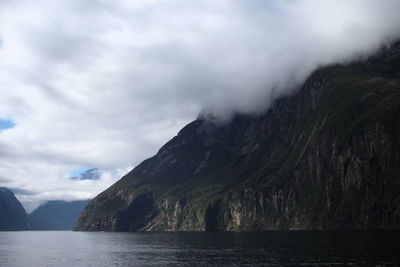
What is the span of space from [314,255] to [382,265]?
26.7 m

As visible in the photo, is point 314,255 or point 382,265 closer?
point 382,265

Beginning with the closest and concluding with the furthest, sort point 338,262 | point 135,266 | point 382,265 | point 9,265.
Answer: point 382,265, point 338,262, point 135,266, point 9,265

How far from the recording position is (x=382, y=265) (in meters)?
80.3

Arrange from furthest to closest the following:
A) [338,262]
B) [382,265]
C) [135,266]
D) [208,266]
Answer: [135,266] < [208,266] < [338,262] < [382,265]

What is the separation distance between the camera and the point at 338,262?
294ft

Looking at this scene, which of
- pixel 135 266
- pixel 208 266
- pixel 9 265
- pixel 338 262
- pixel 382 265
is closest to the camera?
pixel 382 265

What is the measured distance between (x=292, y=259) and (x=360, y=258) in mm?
14635

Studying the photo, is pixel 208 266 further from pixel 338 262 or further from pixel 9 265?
pixel 9 265

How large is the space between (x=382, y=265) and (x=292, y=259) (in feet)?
78.3

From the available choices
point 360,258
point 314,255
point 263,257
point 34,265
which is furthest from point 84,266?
point 360,258

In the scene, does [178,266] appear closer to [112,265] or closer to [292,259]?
[112,265]

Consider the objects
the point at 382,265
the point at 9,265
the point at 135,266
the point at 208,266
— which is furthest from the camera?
→ the point at 9,265

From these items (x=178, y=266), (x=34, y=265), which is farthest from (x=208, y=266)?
(x=34, y=265)

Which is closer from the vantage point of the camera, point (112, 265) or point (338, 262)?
point (338, 262)
